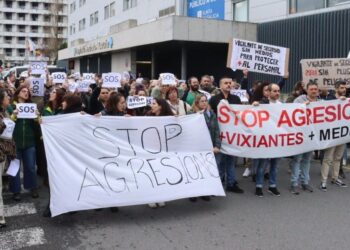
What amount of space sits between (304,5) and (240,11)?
5.04 m

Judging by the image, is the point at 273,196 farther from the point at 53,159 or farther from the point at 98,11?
the point at 98,11

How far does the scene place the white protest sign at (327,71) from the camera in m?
9.58

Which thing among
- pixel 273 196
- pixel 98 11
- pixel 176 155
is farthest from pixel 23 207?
pixel 98 11

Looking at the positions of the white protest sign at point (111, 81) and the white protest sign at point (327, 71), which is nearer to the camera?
the white protest sign at point (111, 81)

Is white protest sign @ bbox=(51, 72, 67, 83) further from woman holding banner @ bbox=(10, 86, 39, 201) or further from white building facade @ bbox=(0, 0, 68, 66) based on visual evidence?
white building facade @ bbox=(0, 0, 68, 66)

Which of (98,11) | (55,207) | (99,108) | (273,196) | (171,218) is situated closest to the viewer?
(55,207)

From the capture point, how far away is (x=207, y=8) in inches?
986

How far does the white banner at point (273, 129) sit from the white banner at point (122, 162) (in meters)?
0.88

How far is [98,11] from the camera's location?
45.4 meters

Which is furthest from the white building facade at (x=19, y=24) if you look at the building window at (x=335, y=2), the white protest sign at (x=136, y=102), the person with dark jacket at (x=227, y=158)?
the person with dark jacket at (x=227, y=158)

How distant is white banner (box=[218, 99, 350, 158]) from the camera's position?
7.50 m

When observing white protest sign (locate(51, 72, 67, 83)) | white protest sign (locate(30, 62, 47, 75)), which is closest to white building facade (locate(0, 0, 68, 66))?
white protest sign (locate(30, 62, 47, 75))

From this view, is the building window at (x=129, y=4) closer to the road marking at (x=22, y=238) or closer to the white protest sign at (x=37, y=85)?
the white protest sign at (x=37, y=85)

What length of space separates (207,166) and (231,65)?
3388mm
